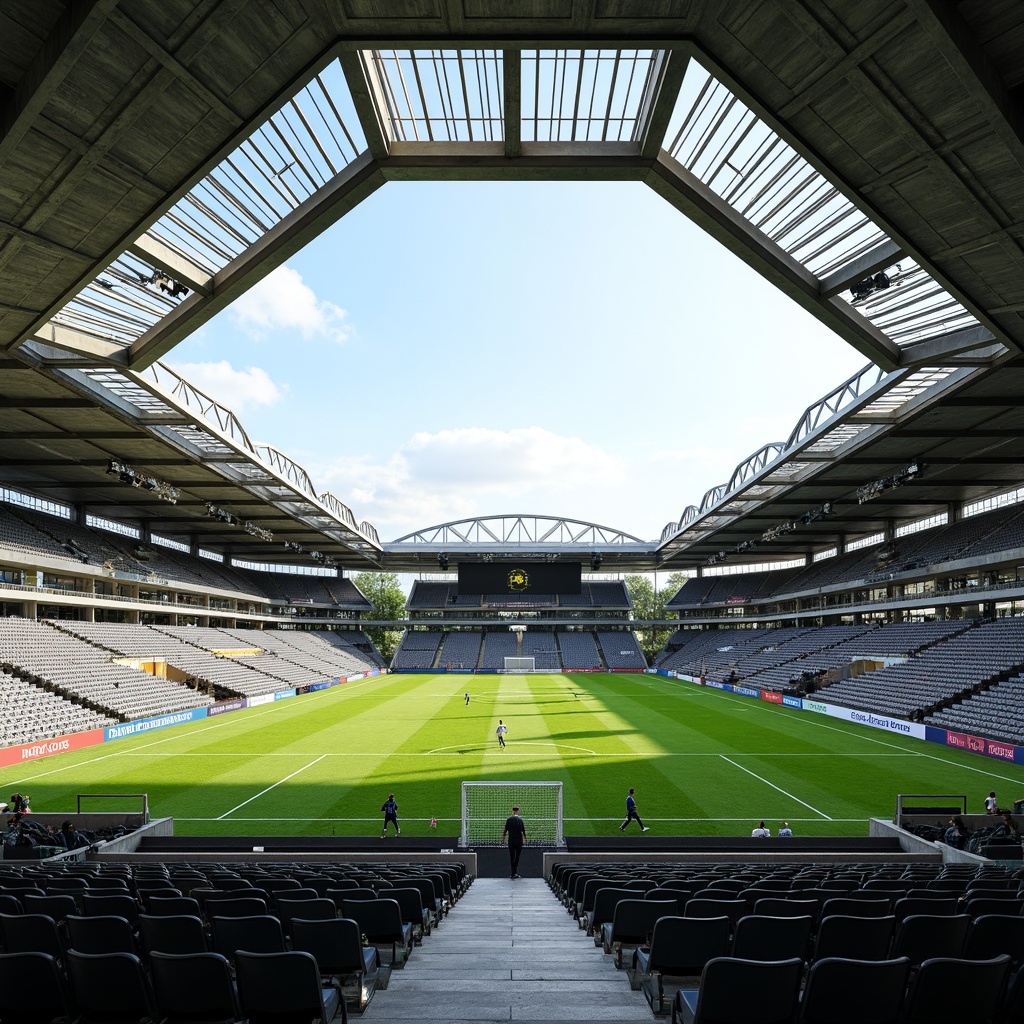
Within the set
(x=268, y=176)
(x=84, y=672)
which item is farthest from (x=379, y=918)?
(x=84, y=672)

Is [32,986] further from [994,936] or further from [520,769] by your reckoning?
[520,769]

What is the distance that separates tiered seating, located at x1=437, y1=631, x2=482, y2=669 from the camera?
8669cm

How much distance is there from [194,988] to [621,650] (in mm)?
89325

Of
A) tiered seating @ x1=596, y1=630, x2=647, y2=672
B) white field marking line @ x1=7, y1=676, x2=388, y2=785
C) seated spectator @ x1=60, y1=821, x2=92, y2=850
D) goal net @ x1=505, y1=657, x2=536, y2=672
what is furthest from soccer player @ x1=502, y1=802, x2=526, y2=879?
tiered seating @ x1=596, y1=630, x2=647, y2=672

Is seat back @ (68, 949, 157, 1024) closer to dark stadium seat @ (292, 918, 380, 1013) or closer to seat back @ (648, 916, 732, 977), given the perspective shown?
dark stadium seat @ (292, 918, 380, 1013)

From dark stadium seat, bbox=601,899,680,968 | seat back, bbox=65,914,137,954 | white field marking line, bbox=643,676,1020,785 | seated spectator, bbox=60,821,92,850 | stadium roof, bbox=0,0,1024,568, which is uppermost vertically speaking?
stadium roof, bbox=0,0,1024,568

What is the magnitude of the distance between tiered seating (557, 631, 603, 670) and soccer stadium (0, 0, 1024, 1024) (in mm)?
36675

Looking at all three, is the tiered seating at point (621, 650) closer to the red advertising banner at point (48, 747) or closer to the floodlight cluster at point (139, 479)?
the floodlight cluster at point (139, 479)

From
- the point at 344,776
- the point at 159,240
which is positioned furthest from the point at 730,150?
the point at 344,776

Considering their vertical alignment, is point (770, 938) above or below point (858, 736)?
above

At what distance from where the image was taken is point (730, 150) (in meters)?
16.4

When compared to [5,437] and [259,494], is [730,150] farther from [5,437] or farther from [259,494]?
[259,494]

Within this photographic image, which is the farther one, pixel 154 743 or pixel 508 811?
pixel 154 743

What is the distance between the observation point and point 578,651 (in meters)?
89.6
